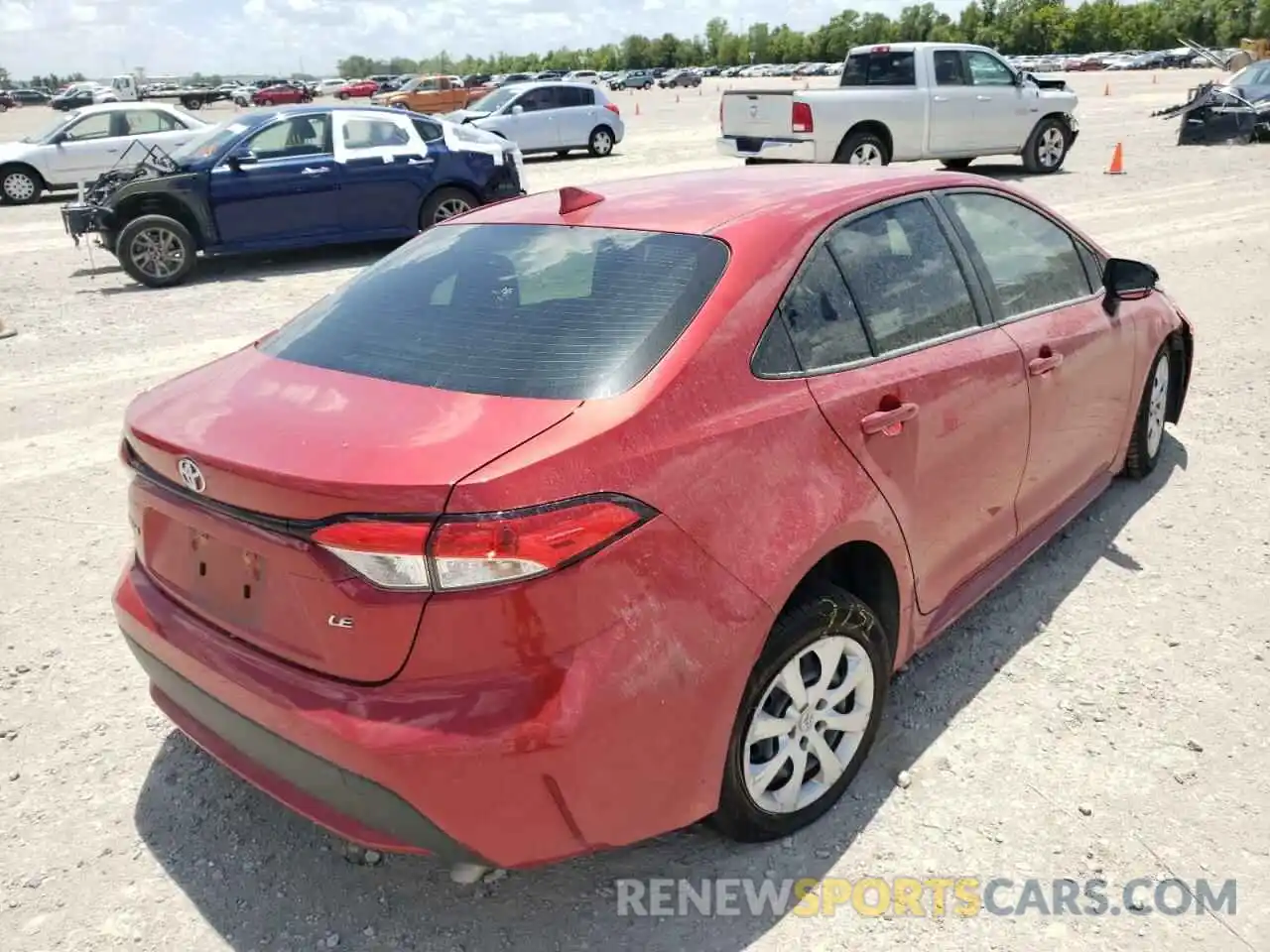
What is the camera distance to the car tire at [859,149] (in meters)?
14.6

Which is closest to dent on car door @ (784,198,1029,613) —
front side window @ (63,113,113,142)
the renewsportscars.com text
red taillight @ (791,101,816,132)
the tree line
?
the renewsportscars.com text

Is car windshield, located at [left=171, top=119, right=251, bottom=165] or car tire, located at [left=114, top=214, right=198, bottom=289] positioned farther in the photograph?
car windshield, located at [left=171, top=119, right=251, bottom=165]

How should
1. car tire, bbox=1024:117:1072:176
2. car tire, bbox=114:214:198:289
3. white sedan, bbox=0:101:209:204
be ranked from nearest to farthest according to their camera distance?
car tire, bbox=114:214:198:289
car tire, bbox=1024:117:1072:176
white sedan, bbox=0:101:209:204

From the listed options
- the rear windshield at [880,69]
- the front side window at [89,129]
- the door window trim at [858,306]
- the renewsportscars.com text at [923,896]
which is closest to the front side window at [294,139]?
the front side window at [89,129]

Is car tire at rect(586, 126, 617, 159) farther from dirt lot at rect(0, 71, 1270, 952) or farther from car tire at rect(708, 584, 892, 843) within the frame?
car tire at rect(708, 584, 892, 843)

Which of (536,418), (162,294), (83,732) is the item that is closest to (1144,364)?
(536,418)

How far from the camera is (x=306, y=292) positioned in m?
9.50

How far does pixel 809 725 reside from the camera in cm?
260

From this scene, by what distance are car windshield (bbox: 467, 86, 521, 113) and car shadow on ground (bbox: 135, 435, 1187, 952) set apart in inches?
801

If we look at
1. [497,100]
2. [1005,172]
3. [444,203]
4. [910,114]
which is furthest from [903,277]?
[497,100]

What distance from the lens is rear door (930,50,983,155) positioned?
15352 millimetres

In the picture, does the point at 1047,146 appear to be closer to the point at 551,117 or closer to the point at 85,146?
the point at 551,117

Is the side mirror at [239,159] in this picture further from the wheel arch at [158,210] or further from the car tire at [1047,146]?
the car tire at [1047,146]

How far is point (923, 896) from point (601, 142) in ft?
70.1
